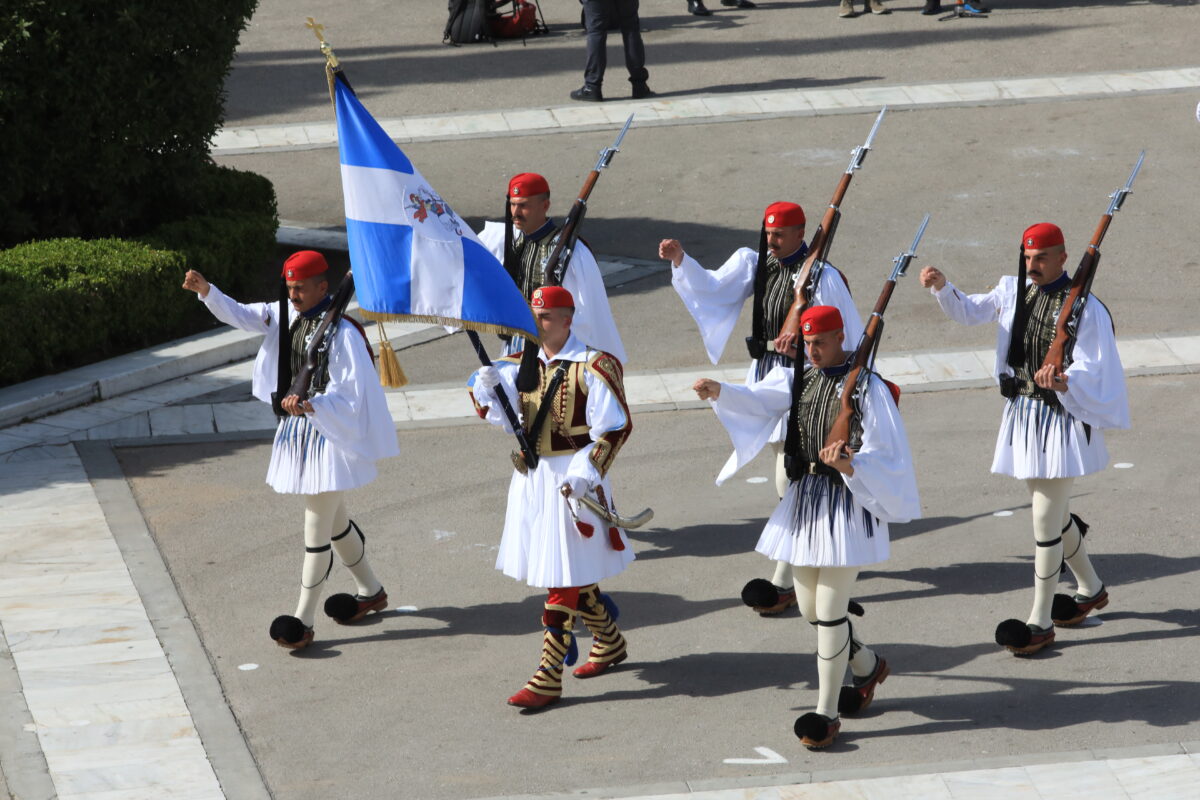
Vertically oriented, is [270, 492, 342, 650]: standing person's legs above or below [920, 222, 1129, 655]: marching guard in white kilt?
below

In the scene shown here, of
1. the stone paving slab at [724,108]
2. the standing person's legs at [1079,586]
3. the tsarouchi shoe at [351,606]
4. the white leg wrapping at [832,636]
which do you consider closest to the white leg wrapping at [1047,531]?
the standing person's legs at [1079,586]

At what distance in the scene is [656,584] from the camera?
9.28 metres

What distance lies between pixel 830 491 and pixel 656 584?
2132mm

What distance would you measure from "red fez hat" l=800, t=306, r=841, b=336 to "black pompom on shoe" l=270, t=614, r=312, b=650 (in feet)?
10.1

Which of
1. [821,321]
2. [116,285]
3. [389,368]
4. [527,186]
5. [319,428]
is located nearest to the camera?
[821,321]

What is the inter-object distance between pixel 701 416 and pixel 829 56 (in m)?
10.8

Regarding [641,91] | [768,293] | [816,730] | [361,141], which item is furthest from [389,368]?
[641,91]

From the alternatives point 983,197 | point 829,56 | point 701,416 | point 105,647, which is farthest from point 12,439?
point 829,56

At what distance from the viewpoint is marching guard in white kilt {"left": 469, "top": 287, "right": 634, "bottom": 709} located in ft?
25.3

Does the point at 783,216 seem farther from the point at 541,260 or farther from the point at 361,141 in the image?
the point at 361,141

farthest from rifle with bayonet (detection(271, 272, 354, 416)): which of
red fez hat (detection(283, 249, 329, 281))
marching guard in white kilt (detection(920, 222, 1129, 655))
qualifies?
marching guard in white kilt (detection(920, 222, 1129, 655))

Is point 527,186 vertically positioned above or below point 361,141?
below

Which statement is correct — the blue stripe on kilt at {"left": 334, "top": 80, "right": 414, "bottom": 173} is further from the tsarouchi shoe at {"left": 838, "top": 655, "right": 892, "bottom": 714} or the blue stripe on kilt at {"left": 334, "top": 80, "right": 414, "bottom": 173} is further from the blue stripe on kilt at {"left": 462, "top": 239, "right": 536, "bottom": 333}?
the tsarouchi shoe at {"left": 838, "top": 655, "right": 892, "bottom": 714}

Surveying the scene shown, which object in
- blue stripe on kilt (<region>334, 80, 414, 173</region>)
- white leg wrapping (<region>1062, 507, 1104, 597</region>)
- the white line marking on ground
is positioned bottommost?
the white line marking on ground
